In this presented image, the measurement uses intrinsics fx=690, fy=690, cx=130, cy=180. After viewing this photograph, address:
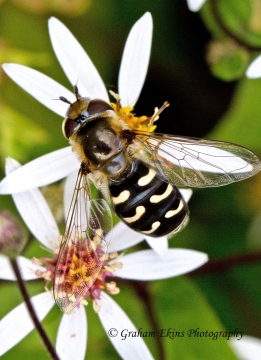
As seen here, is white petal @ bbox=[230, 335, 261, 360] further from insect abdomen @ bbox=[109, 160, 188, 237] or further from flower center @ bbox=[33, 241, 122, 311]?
insect abdomen @ bbox=[109, 160, 188, 237]

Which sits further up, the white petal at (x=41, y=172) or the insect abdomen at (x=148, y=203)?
the white petal at (x=41, y=172)

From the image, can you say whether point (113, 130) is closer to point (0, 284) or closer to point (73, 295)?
point (73, 295)

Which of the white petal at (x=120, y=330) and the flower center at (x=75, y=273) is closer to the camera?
the flower center at (x=75, y=273)

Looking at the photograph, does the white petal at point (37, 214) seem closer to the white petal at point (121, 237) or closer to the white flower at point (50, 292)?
the white flower at point (50, 292)

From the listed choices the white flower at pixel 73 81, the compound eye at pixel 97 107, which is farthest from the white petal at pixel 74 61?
the compound eye at pixel 97 107

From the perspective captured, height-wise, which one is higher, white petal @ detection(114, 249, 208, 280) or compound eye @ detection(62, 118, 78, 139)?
compound eye @ detection(62, 118, 78, 139)

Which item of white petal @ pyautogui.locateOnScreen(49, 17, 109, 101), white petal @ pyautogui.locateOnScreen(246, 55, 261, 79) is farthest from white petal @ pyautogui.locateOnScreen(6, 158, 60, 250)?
white petal @ pyautogui.locateOnScreen(246, 55, 261, 79)

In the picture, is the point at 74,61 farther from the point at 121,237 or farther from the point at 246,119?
the point at 246,119

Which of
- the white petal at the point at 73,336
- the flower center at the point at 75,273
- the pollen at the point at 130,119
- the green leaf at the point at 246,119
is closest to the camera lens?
the flower center at the point at 75,273
